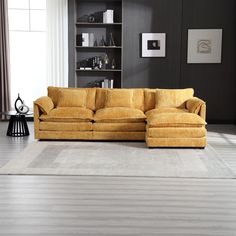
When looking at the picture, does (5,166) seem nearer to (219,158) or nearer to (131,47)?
(219,158)

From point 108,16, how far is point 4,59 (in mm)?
2266

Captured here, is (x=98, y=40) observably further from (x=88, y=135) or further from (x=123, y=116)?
(x=88, y=135)

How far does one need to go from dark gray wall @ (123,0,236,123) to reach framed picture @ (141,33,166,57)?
0.10m

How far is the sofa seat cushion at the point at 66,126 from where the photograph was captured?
254 inches

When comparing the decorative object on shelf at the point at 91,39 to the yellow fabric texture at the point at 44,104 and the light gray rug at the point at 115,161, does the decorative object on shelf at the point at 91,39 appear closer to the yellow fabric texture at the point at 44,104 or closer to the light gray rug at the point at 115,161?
the yellow fabric texture at the point at 44,104

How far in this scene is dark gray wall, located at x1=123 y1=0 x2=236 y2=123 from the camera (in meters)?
8.29

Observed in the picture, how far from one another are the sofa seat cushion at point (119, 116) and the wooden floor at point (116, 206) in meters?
2.04

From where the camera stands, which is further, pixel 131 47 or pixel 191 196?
pixel 131 47

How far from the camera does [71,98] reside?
6.97 m

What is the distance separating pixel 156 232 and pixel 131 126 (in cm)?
343

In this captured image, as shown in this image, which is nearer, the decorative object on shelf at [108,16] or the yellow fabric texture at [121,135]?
the yellow fabric texture at [121,135]

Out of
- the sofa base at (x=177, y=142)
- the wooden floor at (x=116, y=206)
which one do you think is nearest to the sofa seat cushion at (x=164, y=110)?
the sofa base at (x=177, y=142)

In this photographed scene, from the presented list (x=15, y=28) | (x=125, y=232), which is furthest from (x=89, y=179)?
(x=15, y=28)

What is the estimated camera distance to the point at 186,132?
591cm
